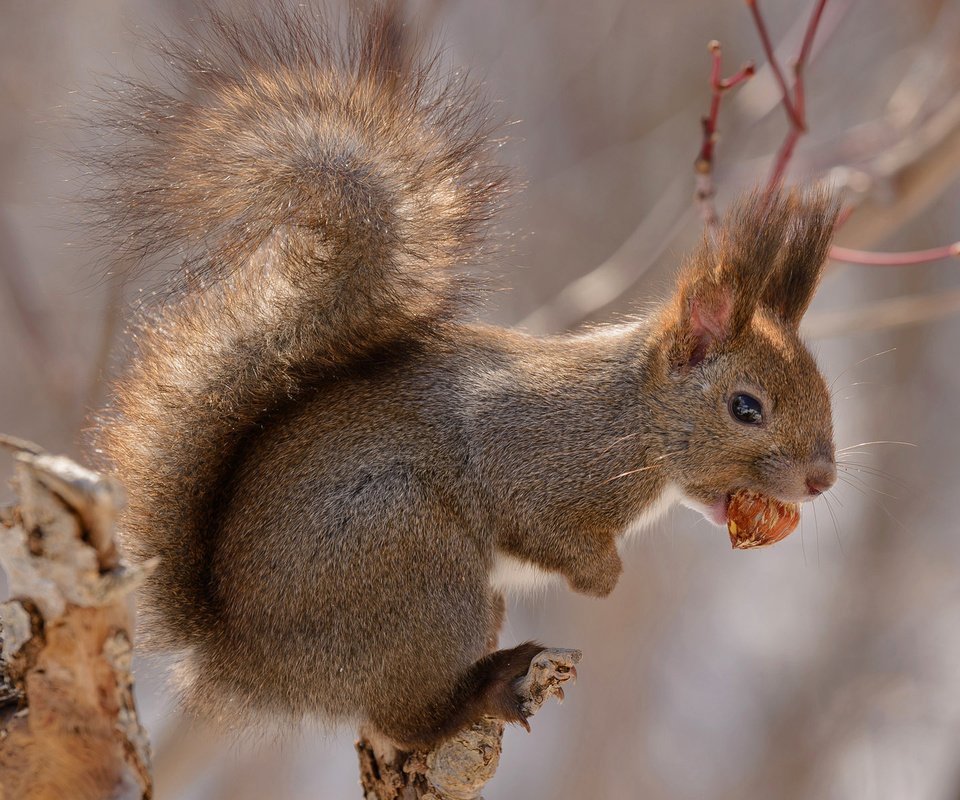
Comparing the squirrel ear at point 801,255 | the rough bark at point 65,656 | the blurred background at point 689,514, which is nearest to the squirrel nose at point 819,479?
the squirrel ear at point 801,255

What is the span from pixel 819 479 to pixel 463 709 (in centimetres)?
102

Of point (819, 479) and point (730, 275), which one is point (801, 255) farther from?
point (819, 479)

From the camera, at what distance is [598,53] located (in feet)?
24.1

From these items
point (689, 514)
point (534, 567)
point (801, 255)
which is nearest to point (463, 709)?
point (534, 567)

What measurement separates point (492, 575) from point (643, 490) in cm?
45

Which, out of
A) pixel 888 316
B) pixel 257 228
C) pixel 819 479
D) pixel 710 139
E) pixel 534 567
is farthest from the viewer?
pixel 888 316

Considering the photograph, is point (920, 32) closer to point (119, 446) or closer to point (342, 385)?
point (342, 385)

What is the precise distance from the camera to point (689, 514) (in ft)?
16.7

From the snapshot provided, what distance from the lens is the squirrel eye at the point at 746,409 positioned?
9.11 feet

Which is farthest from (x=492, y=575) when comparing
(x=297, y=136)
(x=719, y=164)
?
(x=719, y=164)

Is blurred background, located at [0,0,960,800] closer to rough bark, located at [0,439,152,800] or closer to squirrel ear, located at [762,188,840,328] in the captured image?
squirrel ear, located at [762,188,840,328]

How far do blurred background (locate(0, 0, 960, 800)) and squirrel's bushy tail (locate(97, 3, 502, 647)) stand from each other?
278 cm

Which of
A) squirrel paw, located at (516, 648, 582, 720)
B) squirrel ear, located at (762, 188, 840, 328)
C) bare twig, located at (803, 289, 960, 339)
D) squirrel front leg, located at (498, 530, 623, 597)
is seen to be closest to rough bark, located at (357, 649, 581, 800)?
squirrel paw, located at (516, 648, 582, 720)

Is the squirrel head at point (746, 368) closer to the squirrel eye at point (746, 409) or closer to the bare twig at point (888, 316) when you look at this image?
the squirrel eye at point (746, 409)
